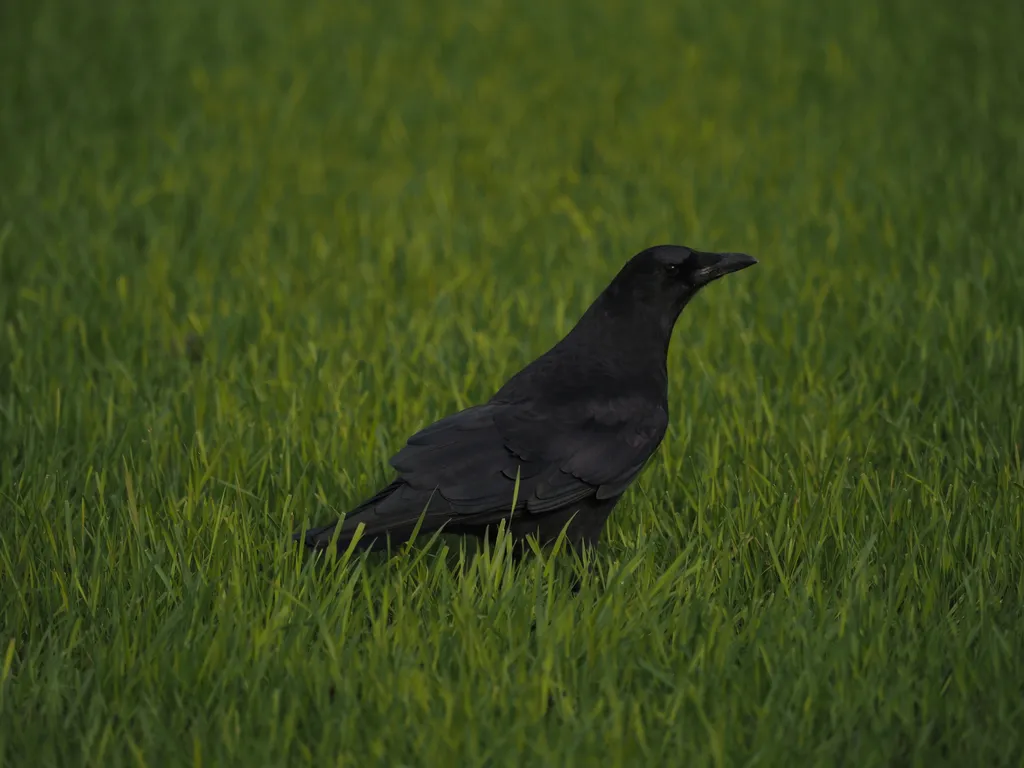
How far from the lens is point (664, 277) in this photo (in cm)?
433

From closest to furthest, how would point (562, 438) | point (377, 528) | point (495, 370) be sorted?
point (377, 528) → point (562, 438) → point (495, 370)

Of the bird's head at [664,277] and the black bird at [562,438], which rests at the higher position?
the bird's head at [664,277]

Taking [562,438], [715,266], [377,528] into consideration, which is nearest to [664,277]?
[715,266]

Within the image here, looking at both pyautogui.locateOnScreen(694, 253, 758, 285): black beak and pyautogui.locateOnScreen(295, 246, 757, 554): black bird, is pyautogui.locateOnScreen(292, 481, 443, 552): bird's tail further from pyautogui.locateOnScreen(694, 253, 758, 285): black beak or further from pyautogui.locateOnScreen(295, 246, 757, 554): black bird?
pyautogui.locateOnScreen(694, 253, 758, 285): black beak

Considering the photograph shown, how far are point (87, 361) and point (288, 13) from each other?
6426 mm

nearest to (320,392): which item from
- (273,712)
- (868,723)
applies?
(273,712)

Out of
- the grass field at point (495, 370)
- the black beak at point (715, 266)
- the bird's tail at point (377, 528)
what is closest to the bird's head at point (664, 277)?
the black beak at point (715, 266)

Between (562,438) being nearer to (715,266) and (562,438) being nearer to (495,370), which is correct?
(715,266)

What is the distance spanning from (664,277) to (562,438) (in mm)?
652

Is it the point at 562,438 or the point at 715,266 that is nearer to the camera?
the point at 562,438

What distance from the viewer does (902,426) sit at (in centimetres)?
496

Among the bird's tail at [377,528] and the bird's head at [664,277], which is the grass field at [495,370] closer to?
the bird's tail at [377,528]

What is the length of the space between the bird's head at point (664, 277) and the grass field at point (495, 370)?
1.98 feet

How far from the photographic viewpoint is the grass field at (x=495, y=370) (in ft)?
10.6
